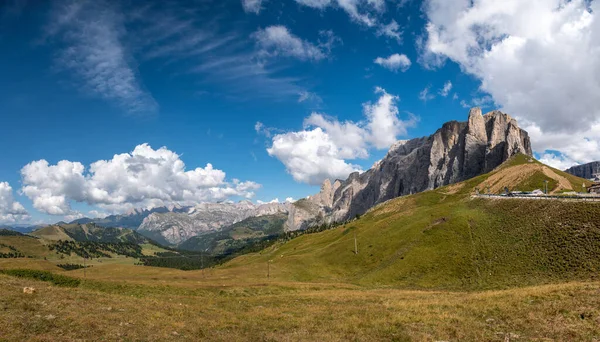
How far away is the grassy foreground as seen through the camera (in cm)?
2172

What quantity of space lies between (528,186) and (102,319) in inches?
6874

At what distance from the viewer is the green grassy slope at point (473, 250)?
54.0 metres

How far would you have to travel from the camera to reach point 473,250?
71812 mm

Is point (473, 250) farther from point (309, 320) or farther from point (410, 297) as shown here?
point (309, 320)

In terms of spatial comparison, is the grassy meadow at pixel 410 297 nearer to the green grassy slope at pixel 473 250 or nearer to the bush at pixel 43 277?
the green grassy slope at pixel 473 250

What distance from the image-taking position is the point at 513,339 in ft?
68.0

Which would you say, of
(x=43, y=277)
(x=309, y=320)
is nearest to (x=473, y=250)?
(x=309, y=320)

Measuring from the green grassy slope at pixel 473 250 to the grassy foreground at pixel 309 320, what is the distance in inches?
1046

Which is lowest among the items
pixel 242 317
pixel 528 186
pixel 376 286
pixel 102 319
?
pixel 376 286

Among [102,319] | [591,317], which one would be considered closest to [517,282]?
[591,317]

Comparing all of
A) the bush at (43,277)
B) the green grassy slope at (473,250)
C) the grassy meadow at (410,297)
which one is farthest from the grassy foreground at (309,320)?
the green grassy slope at (473,250)

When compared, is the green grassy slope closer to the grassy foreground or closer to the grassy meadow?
the grassy meadow

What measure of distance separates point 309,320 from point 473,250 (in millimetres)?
56622

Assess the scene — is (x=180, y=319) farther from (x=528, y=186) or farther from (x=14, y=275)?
(x=528, y=186)
